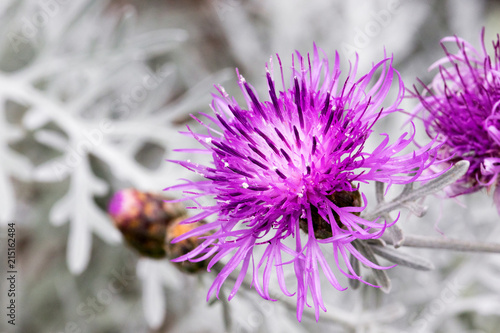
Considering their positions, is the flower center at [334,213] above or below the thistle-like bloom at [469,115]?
below

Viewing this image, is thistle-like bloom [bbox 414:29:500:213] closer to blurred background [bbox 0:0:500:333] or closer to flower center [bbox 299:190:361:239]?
flower center [bbox 299:190:361:239]

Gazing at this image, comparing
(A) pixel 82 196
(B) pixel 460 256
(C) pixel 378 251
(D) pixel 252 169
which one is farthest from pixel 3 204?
(B) pixel 460 256

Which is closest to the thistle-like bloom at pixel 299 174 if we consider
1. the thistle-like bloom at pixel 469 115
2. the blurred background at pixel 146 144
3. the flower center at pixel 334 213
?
the flower center at pixel 334 213

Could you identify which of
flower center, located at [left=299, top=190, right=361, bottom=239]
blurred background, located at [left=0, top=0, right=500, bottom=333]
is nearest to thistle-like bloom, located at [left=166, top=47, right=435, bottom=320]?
flower center, located at [left=299, top=190, right=361, bottom=239]

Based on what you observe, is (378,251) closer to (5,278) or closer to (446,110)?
(446,110)

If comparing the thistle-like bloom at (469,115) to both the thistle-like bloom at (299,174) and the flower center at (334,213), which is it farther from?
the flower center at (334,213)

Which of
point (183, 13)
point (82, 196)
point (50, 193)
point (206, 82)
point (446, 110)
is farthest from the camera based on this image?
point (183, 13)
